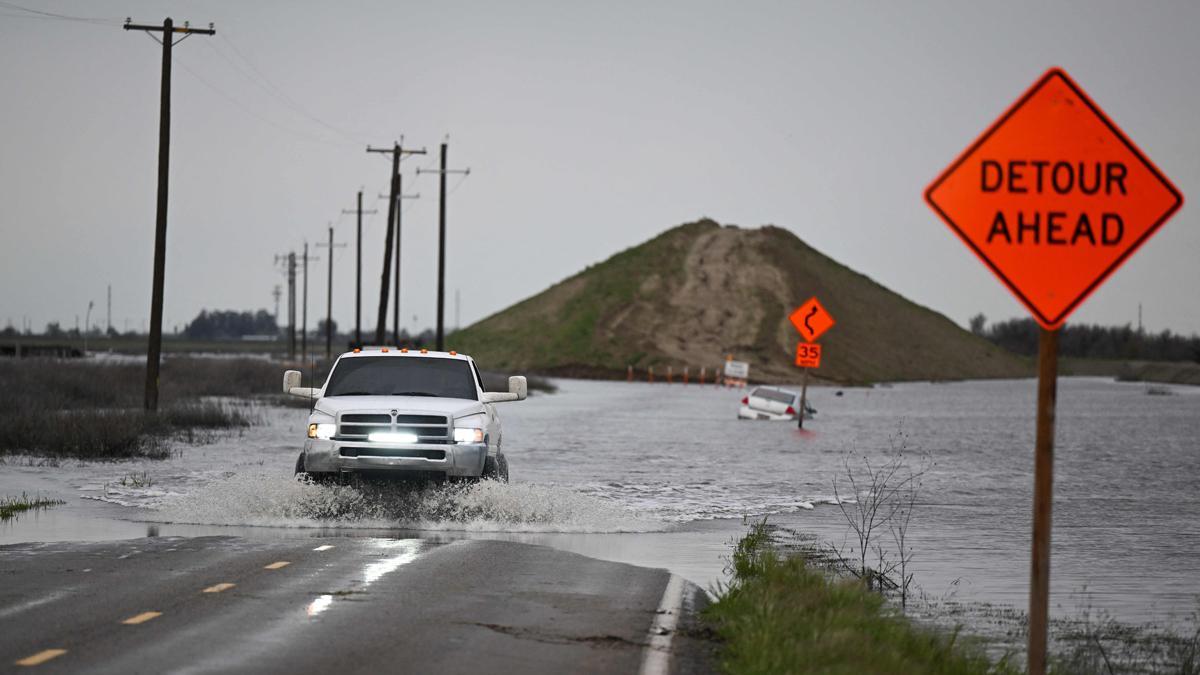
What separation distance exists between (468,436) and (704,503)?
5304 mm

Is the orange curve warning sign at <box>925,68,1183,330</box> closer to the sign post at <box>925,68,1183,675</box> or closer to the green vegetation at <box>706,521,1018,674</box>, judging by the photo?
the sign post at <box>925,68,1183,675</box>

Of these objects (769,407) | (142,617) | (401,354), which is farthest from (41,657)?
(769,407)

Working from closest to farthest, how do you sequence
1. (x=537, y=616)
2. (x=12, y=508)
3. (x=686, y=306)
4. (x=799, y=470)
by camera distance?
(x=537, y=616), (x=12, y=508), (x=799, y=470), (x=686, y=306)

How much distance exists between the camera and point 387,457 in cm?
1673

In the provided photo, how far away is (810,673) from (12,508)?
12142 mm

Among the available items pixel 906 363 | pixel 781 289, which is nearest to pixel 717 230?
pixel 781 289

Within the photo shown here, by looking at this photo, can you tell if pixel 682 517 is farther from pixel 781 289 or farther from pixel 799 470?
pixel 781 289

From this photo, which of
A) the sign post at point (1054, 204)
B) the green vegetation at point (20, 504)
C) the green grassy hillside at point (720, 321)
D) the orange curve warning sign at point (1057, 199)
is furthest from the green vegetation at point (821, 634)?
the green grassy hillside at point (720, 321)

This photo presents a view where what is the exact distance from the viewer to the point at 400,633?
947cm

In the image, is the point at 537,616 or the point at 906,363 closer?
the point at 537,616

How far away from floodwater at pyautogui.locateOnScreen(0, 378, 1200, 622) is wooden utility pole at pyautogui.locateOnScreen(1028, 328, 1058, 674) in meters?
4.39

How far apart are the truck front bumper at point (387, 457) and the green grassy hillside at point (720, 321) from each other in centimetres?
10786

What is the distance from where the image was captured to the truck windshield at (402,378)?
18062 millimetres

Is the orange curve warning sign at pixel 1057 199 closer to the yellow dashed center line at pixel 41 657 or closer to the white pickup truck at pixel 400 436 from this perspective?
the yellow dashed center line at pixel 41 657
